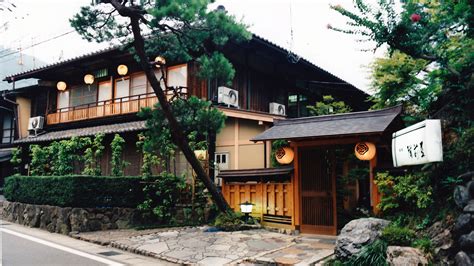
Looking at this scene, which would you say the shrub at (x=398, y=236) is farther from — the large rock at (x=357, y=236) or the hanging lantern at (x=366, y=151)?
the hanging lantern at (x=366, y=151)

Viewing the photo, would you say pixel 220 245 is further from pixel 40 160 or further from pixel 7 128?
pixel 7 128

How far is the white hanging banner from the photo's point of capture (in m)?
7.02

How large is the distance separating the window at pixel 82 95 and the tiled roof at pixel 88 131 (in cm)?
200

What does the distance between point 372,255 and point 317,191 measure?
4294mm

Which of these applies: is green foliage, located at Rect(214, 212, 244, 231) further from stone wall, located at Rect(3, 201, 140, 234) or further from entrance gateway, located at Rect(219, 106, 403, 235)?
stone wall, located at Rect(3, 201, 140, 234)

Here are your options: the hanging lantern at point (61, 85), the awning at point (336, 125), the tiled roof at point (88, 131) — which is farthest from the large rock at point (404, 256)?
the hanging lantern at point (61, 85)

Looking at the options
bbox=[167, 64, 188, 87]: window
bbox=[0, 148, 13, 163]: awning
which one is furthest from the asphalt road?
bbox=[0, 148, 13, 163]: awning

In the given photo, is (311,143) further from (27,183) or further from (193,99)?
(27,183)

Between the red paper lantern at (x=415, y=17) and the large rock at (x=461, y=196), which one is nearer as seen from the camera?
the large rock at (x=461, y=196)

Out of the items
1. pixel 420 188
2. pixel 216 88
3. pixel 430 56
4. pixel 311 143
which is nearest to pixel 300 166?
pixel 311 143

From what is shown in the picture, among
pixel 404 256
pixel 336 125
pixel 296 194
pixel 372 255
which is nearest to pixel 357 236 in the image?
pixel 372 255

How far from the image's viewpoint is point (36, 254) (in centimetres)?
959

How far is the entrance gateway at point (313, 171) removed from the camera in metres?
10.2

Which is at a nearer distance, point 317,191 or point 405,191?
point 405,191
